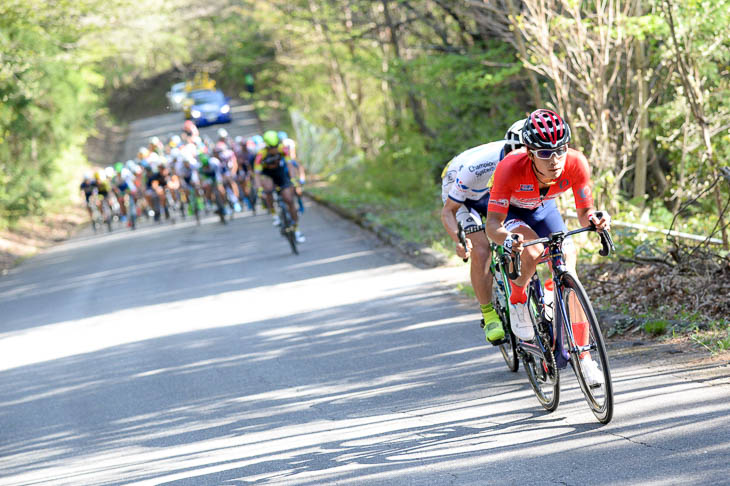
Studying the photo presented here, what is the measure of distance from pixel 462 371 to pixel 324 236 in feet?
38.5

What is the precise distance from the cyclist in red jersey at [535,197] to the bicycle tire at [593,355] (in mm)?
86

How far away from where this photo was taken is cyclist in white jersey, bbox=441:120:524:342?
681 cm

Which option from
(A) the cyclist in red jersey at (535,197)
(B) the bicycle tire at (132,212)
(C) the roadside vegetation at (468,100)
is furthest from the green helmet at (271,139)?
(B) the bicycle tire at (132,212)

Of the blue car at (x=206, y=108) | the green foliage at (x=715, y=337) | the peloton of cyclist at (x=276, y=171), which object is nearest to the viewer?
the green foliage at (x=715, y=337)

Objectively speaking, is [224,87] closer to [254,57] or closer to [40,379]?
[254,57]

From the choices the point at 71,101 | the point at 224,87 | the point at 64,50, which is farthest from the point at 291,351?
the point at 224,87

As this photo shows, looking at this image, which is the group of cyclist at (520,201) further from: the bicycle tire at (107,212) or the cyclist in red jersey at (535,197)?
the bicycle tire at (107,212)

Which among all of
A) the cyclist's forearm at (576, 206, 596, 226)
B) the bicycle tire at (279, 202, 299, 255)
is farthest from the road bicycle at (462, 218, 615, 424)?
the bicycle tire at (279, 202, 299, 255)

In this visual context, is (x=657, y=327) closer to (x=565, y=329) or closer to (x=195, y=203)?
(x=565, y=329)

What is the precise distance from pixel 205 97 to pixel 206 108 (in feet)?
3.88

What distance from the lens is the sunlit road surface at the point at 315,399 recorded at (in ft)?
17.4

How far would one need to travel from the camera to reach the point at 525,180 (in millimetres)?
5781

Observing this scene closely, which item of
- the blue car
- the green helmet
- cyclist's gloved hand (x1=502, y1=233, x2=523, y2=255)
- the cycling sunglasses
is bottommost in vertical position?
cyclist's gloved hand (x1=502, y1=233, x2=523, y2=255)

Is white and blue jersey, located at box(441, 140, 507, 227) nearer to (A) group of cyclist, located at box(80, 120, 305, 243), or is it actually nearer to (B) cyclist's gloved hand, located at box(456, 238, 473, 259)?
(B) cyclist's gloved hand, located at box(456, 238, 473, 259)
